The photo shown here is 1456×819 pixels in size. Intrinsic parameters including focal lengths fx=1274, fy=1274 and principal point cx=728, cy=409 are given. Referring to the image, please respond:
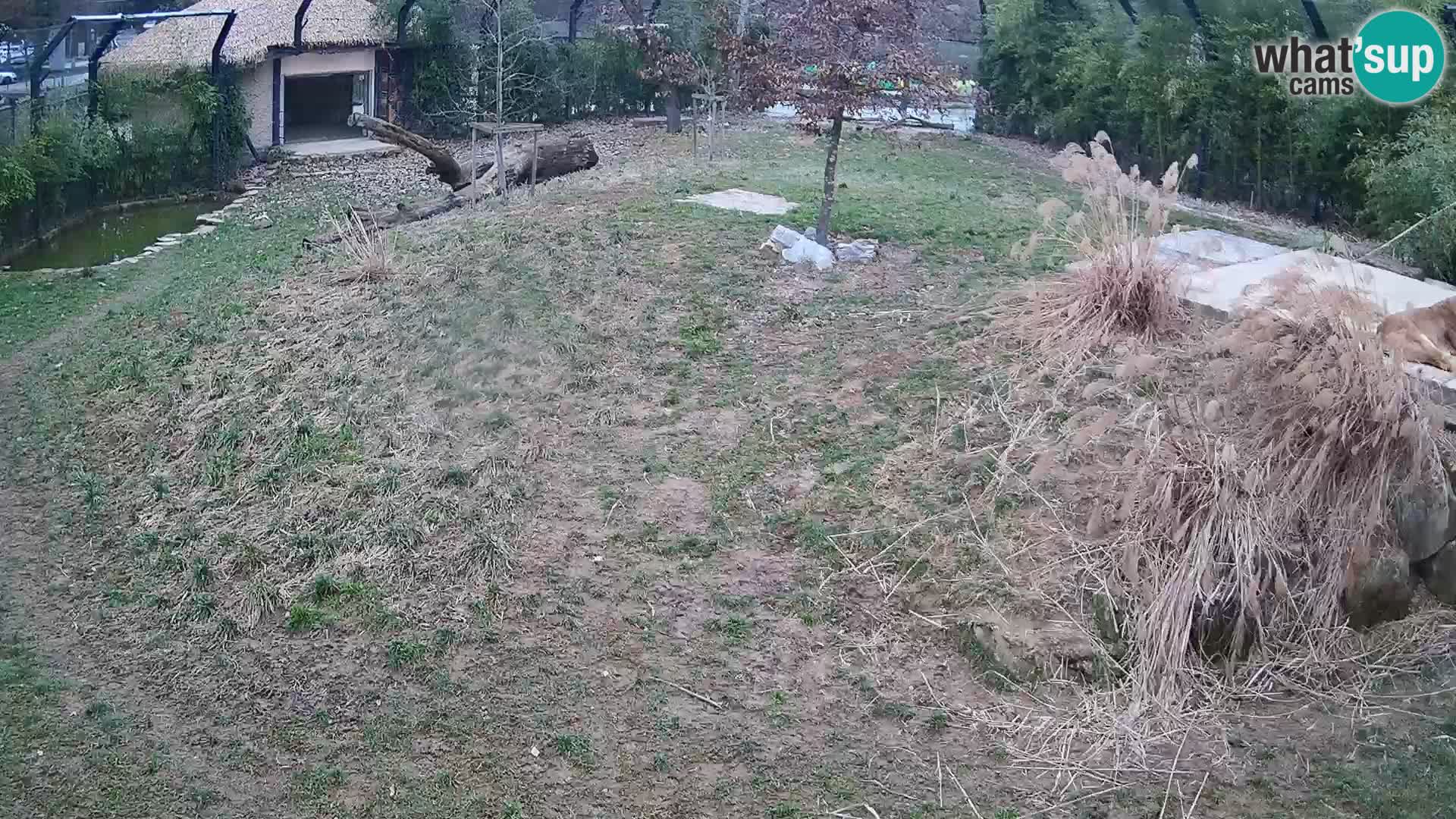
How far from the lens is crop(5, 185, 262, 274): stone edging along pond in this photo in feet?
34.8

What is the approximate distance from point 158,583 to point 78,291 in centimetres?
529

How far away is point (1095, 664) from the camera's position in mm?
4371

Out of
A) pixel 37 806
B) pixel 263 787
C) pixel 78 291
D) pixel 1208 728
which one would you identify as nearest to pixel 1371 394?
pixel 1208 728

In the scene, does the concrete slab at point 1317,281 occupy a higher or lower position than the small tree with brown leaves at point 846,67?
lower

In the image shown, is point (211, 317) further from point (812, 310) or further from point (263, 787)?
point (263, 787)

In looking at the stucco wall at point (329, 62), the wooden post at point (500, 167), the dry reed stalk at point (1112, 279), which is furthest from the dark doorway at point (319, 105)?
the dry reed stalk at point (1112, 279)

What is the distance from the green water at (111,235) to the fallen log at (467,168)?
6.43 feet

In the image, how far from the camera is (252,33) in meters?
16.4

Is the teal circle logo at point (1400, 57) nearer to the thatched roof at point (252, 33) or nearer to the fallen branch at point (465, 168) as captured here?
the fallen branch at point (465, 168)

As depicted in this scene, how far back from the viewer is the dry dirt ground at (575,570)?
399cm

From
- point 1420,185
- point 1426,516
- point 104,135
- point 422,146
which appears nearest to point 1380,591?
point 1426,516

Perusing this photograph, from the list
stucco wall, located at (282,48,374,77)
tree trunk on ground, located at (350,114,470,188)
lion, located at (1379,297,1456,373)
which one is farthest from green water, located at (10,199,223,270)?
lion, located at (1379,297,1456,373)

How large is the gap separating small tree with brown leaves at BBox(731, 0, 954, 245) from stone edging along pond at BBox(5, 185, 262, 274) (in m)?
5.83

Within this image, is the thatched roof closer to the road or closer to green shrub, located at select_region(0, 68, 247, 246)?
the road
